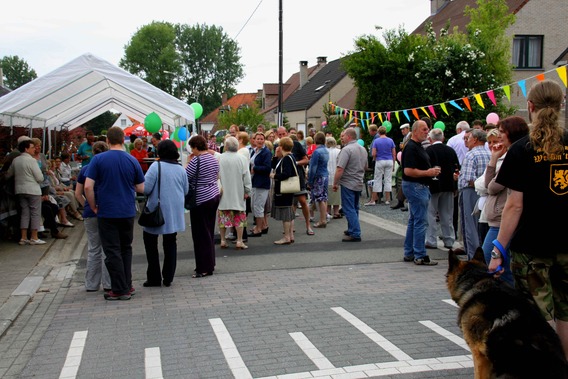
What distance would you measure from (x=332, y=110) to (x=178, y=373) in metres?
23.3

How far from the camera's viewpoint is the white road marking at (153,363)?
15.6 feet

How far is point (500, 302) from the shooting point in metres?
3.69

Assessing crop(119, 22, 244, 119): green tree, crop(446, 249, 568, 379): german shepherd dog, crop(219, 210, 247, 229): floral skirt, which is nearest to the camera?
crop(446, 249, 568, 379): german shepherd dog

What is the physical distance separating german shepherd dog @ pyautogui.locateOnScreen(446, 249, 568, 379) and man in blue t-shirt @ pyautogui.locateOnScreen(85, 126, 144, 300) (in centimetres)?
434

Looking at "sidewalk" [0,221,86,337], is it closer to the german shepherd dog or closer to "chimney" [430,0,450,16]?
the german shepherd dog

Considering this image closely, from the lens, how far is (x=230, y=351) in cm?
529

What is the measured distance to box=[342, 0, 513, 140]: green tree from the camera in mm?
20500

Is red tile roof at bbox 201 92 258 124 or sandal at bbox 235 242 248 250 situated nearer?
sandal at bbox 235 242 248 250

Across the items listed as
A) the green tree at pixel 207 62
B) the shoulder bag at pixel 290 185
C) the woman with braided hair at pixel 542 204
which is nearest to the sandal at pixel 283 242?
the shoulder bag at pixel 290 185

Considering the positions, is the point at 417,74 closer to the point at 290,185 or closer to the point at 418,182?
the point at 290,185

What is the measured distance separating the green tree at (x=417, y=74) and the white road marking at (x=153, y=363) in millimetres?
16222

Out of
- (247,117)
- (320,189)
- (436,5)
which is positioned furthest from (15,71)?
(320,189)

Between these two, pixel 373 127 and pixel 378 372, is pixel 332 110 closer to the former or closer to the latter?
pixel 373 127

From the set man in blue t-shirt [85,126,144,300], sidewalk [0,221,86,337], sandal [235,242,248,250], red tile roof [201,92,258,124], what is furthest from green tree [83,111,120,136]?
man in blue t-shirt [85,126,144,300]
